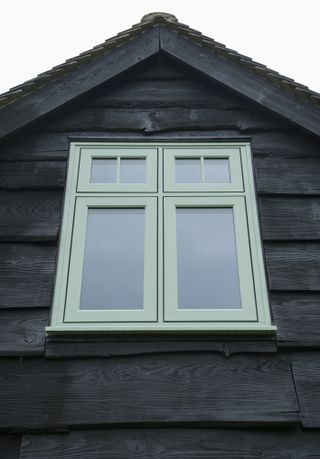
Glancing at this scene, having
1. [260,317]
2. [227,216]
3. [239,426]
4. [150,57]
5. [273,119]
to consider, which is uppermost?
[150,57]

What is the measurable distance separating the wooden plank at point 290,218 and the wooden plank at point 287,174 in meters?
0.07

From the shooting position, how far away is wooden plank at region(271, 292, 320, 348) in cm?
275

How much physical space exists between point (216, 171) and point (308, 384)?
1610 mm

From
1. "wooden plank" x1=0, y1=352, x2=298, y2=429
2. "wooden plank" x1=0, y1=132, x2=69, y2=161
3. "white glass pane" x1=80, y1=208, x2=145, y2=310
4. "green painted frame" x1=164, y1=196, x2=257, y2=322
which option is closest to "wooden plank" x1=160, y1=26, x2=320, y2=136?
"green painted frame" x1=164, y1=196, x2=257, y2=322

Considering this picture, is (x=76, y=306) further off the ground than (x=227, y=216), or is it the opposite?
(x=227, y=216)

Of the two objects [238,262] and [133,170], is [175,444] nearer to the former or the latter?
[238,262]

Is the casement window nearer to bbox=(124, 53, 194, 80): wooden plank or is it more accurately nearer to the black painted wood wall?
the black painted wood wall

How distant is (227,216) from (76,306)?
1.16 m

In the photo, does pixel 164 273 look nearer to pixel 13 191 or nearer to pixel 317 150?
pixel 13 191

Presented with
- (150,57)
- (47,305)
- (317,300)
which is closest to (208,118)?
(150,57)

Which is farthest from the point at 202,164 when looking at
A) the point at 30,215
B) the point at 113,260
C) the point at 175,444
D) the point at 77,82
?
the point at 175,444

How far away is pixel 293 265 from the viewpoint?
3.04 metres

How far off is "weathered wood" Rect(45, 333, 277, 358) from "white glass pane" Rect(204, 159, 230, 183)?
48.2 inches

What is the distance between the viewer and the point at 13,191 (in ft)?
11.2
